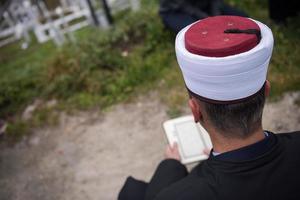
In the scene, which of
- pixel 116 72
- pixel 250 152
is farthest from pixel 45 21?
pixel 250 152

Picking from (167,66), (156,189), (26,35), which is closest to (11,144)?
(167,66)

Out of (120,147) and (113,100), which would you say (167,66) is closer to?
(113,100)

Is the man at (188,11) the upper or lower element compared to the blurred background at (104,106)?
upper

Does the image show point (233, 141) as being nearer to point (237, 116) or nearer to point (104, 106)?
point (237, 116)

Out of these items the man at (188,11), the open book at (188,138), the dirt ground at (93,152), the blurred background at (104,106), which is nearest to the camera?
the open book at (188,138)

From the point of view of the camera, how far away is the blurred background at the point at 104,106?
149 inches

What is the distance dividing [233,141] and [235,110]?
0.15 metres

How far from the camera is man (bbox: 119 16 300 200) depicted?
4.88ft

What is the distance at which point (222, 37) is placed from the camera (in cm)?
152

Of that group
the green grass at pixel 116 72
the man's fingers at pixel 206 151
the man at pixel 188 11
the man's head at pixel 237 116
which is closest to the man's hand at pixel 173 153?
the man's fingers at pixel 206 151

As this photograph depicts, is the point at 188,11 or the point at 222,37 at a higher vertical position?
the point at 222,37

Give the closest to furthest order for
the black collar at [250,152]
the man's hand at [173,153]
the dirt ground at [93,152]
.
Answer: the black collar at [250,152] → the man's hand at [173,153] → the dirt ground at [93,152]

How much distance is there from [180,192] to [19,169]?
292cm

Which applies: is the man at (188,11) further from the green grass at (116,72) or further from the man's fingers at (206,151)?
the man's fingers at (206,151)
